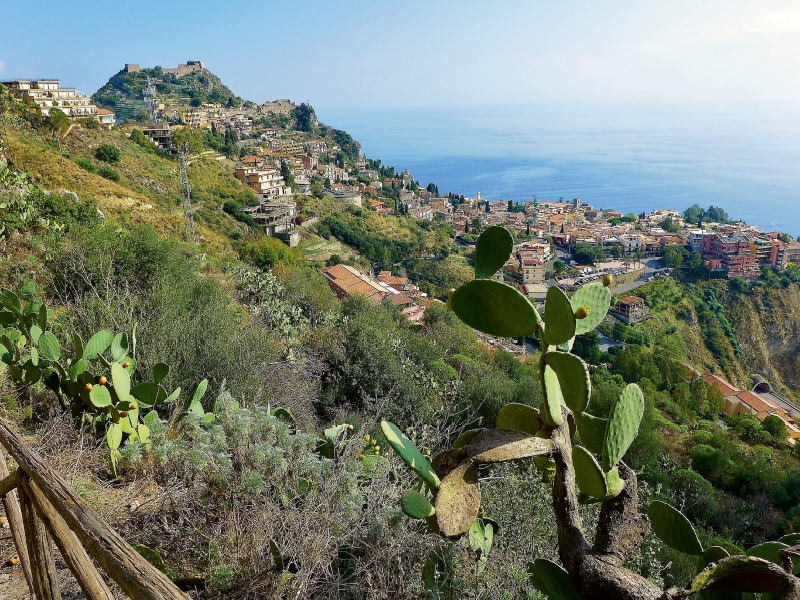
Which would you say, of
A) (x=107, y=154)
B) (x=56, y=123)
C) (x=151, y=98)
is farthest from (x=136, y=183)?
(x=151, y=98)

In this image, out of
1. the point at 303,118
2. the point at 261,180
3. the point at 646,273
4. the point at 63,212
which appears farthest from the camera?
the point at 303,118

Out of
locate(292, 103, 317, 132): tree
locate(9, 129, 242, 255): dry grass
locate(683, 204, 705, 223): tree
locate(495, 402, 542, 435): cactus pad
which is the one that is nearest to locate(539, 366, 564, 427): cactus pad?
locate(495, 402, 542, 435): cactus pad

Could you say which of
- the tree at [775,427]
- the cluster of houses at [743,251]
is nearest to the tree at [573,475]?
the tree at [775,427]

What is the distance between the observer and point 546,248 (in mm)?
41719

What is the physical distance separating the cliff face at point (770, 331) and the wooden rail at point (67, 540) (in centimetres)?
3537

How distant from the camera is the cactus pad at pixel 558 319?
94cm

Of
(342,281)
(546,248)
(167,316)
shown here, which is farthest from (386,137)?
(167,316)

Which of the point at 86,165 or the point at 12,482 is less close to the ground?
the point at 86,165

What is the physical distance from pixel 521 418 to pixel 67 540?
0.92 meters

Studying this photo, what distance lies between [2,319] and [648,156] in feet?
483

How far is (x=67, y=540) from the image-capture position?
38.0 inches

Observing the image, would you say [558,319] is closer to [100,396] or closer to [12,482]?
[12,482]

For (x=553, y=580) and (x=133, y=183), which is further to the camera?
(x=133, y=183)

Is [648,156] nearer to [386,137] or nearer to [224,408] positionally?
[386,137]
